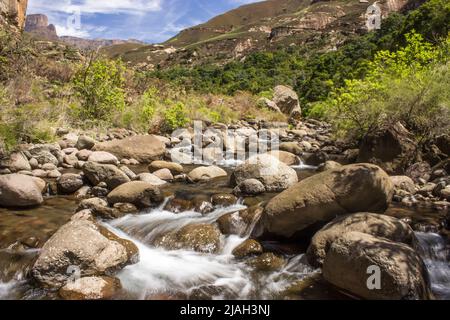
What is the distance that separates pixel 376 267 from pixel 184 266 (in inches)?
114

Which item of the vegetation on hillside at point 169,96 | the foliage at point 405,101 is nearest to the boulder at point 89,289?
the vegetation on hillside at point 169,96

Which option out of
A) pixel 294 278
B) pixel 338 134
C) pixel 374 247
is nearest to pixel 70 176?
pixel 294 278

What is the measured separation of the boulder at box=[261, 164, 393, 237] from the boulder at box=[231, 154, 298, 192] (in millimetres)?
2530

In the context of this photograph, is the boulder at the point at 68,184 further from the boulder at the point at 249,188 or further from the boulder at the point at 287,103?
the boulder at the point at 287,103

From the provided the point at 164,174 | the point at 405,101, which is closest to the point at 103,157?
the point at 164,174

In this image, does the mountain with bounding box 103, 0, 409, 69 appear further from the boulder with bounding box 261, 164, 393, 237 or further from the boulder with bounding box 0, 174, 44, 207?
the boulder with bounding box 261, 164, 393, 237

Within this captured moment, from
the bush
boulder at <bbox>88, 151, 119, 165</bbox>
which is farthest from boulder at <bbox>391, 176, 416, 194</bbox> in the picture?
the bush

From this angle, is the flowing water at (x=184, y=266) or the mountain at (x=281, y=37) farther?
the mountain at (x=281, y=37)

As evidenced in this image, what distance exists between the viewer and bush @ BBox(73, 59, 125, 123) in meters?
16.5

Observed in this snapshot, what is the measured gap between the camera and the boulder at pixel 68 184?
9.33m

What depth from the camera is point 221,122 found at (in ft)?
73.5

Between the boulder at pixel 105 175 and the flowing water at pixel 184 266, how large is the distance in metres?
1.52

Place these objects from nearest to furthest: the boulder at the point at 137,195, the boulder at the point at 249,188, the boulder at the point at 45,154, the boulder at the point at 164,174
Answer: the boulder at the point at 137,195 → the boulder at the point at 249,188 → the boulder at the point at 164,174 → the boulder at the point at 45,154

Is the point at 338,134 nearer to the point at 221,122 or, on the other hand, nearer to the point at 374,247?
the point at 221,122
